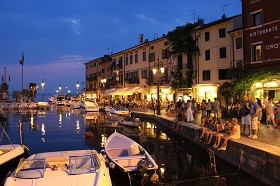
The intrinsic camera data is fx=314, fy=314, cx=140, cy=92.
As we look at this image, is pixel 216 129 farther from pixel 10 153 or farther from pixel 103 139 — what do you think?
pixel 10 153

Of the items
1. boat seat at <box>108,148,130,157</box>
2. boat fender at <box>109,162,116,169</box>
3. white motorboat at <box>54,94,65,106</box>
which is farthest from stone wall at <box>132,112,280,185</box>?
white motorboat at <box>54,94,65,106</box>

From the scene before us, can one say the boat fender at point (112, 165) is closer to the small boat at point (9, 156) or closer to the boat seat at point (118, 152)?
the boat seat at point (118, 152)

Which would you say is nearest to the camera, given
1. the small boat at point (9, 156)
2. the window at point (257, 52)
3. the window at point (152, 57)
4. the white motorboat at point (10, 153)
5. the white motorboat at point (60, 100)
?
the small boat at point (9, 156)

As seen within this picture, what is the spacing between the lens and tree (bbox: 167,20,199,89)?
41.8 metres

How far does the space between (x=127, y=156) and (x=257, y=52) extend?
2121 centimetres

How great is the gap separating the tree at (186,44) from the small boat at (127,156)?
27143 millimetres

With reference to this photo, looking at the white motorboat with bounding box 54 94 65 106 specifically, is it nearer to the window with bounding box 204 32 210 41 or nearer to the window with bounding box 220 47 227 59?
the window with bounding box 204 32 210 41

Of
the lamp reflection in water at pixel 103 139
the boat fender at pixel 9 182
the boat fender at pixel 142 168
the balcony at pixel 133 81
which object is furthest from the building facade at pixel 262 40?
the balcony at pixel 133 81

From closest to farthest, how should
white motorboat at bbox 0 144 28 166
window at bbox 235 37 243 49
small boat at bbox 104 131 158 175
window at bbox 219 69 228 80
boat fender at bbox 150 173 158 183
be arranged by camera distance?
small boat at bbox 104 131 158 175 → boat fender at bbox 150 173 158 183 → white motorboat at bbox 0 144 28 166 → window at bbox 235 37 243 49 → window at bbox 219 69 228 80

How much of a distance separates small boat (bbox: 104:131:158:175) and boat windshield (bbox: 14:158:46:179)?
3443mm

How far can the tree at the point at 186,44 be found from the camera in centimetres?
4181

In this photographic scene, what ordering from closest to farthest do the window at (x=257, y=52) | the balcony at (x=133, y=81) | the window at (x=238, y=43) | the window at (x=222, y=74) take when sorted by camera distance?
the window at (x=257, y=52)
the window at (x=238, y=43)
the window at (x=222, y=74)
the balcony at (x=133, y=81)

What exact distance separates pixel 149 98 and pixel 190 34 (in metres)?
15.1

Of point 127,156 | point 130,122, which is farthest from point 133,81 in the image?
point 127,156
